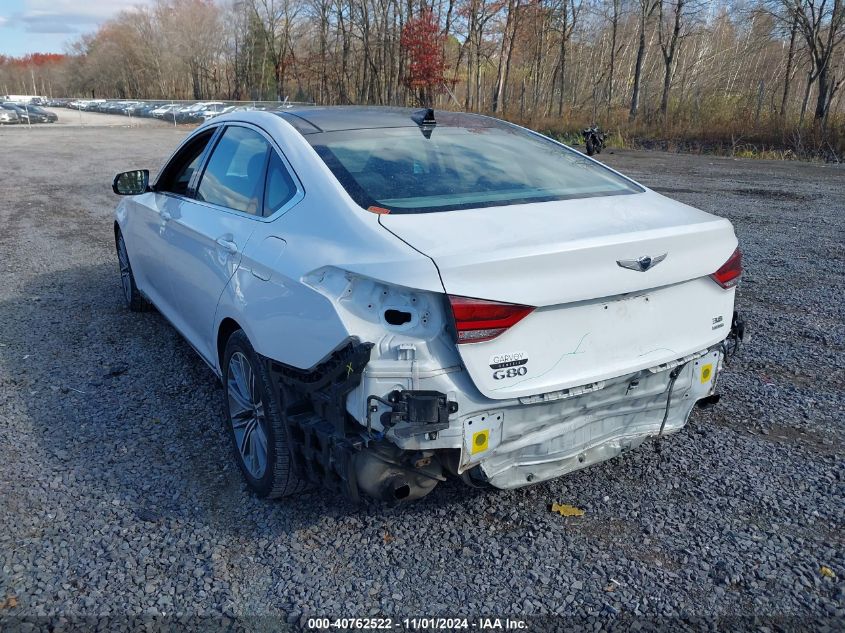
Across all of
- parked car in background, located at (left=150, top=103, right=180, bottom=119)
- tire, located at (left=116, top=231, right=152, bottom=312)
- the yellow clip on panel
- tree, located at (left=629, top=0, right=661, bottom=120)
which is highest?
tree, located at (left=629, top=0, right=661, bottom=120)

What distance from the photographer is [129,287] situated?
588 centimetres

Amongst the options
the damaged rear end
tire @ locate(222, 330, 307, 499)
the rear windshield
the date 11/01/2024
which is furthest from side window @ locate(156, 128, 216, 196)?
the date 11/01/2024

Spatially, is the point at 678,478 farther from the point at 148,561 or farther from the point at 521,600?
the point at 148,561

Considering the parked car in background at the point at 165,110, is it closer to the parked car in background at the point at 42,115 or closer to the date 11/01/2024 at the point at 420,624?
the parked car in background at the point at 42,115

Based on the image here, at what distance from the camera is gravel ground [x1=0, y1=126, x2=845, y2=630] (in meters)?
2.52

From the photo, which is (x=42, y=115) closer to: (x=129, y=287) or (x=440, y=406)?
(x=129, y=287)

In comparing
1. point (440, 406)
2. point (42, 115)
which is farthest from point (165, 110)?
point (440, 406)

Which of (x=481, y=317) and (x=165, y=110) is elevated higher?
(x=165, y=110)

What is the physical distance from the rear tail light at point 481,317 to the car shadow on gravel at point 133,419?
1.13 metres

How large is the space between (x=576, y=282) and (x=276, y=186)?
1516 mm

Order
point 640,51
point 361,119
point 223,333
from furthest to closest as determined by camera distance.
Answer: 1. point 640,51
2. point 361,119
3. point 223,333

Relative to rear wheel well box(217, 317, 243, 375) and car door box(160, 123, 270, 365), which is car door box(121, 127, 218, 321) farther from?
rear wheel well box(217, 317, 243, 375)

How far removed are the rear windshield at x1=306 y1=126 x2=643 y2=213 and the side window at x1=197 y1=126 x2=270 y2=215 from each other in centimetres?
36

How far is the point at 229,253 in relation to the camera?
10.7ft
